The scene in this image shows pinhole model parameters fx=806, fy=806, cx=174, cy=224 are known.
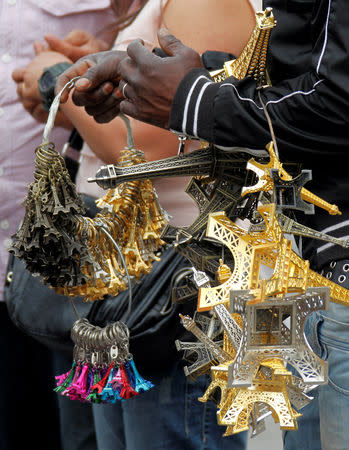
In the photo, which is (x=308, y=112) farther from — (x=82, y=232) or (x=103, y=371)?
(x=103, y=371)

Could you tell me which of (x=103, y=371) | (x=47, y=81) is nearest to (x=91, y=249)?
(x=103, y=371)

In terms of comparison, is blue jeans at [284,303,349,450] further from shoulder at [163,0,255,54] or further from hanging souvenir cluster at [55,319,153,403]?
shoulder at [163,0,255,54]

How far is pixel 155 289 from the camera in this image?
1.79 m

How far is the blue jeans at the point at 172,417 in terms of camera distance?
1.83m

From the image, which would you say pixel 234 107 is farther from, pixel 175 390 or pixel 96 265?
pixel 175 390

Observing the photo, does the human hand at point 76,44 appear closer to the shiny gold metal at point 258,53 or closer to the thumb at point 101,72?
the thumb at point 101,72

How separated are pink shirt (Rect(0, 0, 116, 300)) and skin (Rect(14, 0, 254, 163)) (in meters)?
0.51

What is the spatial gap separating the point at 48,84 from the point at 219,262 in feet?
2.84

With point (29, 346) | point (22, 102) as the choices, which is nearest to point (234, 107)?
point (22, 102)

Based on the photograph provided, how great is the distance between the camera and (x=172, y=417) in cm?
184

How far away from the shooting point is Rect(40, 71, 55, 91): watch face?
1953 millimetres

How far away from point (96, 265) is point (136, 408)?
1.77ft

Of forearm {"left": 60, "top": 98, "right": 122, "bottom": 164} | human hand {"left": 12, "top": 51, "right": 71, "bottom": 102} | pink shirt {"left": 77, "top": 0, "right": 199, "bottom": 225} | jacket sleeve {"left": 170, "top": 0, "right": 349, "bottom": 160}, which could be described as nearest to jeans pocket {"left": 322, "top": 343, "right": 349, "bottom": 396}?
jacket sleeve {"left": 170, "top": 0, "right": 349, "bottom": 160}

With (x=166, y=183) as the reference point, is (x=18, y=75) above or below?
above
